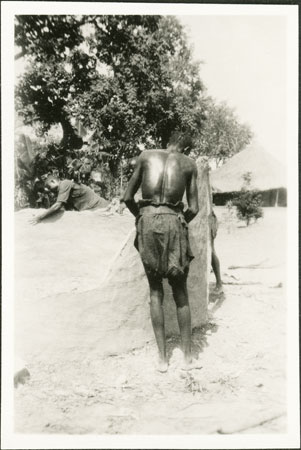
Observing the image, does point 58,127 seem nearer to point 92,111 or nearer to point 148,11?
point 92,111

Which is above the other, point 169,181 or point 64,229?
point 169,181

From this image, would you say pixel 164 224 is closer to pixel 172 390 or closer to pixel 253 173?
pixel 172 390

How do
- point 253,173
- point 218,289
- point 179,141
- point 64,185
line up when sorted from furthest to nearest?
1. point 253,173
2. point 218,289
3. point 64,185
4. point 179,141

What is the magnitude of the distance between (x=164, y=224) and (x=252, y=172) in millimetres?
19297

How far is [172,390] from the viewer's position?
3.31 metres

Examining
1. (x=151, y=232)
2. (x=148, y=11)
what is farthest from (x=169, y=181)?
(x=148, y=11)

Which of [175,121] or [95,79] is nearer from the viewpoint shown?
[95,79]

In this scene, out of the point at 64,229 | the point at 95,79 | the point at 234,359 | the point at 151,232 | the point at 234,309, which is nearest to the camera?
the point at 151,232

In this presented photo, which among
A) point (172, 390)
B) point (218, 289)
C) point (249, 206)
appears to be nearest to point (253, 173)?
point (249, 206)

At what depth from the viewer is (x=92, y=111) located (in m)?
13.2

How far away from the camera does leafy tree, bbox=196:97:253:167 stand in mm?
29969

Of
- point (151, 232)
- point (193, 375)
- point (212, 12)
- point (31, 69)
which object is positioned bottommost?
point (193, 375)

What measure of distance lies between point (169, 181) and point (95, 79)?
1049cm

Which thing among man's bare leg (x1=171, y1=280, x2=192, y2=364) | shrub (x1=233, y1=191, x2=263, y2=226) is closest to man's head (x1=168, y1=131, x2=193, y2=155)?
man's bare leg (x1=171, y1=280, x2=192, y2=364)
